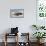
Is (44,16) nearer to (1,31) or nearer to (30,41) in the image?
(30,41)

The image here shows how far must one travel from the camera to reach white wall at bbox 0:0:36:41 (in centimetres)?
700

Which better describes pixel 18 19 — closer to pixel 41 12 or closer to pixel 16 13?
pixel 16 13

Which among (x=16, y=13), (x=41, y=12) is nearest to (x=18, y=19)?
(x=16, y=13)

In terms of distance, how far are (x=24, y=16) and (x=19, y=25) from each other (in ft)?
1.56

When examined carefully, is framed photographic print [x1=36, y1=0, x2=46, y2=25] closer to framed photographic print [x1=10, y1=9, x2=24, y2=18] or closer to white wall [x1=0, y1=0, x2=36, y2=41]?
white wall [x1=0, y1=0, x2=36, y2=41]

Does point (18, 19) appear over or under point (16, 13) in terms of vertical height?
under

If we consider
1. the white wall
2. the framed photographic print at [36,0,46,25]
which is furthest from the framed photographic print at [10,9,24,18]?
the framed photographic print at [36,0,46,25]

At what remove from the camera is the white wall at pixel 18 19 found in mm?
7000

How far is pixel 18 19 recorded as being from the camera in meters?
7.05

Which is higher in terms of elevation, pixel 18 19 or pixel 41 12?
pixel 41 12

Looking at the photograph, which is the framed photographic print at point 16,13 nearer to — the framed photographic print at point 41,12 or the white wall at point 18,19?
the white wall at point 18,19

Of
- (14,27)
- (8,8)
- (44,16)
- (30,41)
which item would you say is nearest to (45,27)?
(44,16)

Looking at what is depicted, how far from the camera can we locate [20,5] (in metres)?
7.01

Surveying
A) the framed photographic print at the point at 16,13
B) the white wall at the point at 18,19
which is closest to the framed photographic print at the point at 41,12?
the white wall at the point at 18,19
